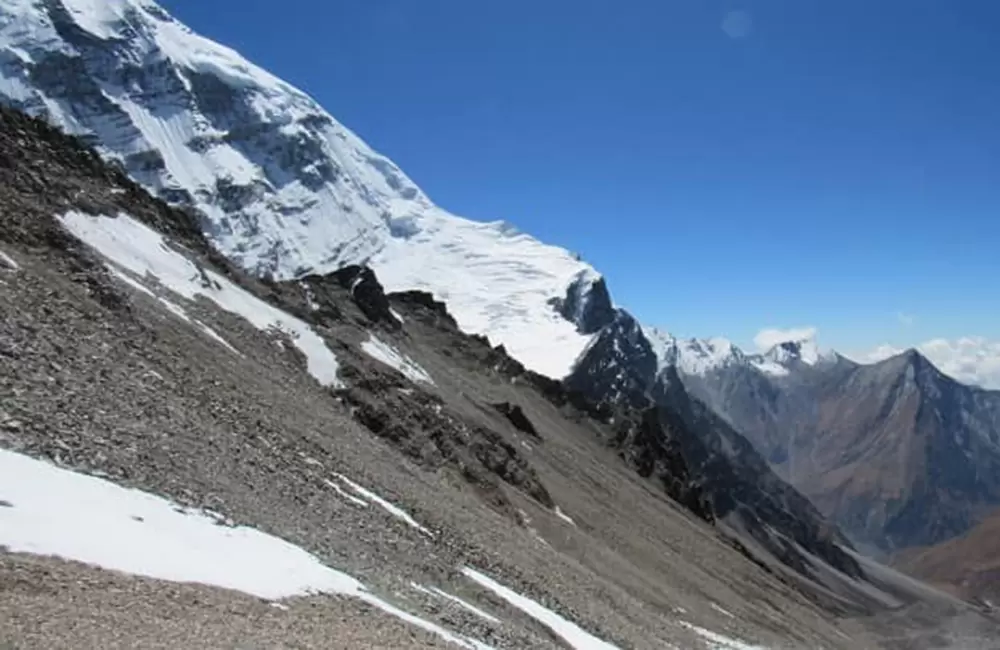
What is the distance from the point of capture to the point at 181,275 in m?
59.1

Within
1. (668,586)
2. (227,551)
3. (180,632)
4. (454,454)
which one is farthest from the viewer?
(668,586)

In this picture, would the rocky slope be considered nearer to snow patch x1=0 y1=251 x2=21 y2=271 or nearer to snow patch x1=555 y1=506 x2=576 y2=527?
snow patch x1=0 y1=251 x2=21 y2=271

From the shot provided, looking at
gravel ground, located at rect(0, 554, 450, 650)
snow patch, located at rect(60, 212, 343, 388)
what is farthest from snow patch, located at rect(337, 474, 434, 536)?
snow patch, located at rect(60, 212, 343, 388)

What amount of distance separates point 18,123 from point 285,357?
21.9 m

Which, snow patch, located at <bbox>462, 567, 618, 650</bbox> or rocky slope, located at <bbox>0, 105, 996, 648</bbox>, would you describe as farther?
snow patch, located at <bbox>462, 567, 618, 650</bbox>

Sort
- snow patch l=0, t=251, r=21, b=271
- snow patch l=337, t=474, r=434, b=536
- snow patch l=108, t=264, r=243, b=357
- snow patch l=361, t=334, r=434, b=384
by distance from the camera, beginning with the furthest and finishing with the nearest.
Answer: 1. snow patch l=361, t=334, r=434, b=384
2. snow patch l=108, t=264, r=243, b=357
3. snow patch l=337, t=474, r=434, b=536
4. snow patch l=0, t=251, r=21, b=271

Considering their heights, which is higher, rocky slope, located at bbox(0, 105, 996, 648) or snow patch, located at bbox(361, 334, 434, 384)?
snow patch, located at bbox(361, 334, 434, 384)

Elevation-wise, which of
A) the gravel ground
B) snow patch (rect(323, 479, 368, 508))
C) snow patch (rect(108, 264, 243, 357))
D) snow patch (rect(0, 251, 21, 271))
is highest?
snow patch (rect(108, 264, 243, 357))

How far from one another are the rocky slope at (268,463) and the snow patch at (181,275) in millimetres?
230

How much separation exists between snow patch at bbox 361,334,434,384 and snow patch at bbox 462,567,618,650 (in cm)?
4318

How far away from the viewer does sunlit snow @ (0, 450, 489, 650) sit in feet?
65.3

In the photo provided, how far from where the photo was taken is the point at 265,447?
37969mm

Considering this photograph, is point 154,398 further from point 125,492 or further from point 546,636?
point 546,636

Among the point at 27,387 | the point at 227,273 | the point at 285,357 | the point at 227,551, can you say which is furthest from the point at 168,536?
the point at 227,273
